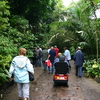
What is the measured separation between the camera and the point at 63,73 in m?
6.27

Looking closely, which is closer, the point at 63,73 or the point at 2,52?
the point at 2,52

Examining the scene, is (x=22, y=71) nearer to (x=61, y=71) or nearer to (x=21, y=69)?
(x=21, y=69)

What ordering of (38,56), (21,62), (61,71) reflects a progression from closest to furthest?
1. (21,62)
2. (61,71)
3. (38,56)

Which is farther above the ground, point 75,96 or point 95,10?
point 95,10

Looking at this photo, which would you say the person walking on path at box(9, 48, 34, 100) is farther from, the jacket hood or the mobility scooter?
the mobility scooter

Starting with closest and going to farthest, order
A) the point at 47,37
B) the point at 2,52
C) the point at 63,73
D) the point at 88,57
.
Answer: the point at 2,52
the point at 63,73
the point at 88,57
the point at 47,37

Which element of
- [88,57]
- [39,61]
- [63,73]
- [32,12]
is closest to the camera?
[63,73]

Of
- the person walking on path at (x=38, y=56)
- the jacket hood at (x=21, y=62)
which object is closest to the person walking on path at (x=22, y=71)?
the jacket hood at (x=21, y=62)

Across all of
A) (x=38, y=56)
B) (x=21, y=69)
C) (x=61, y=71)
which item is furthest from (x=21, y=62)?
(x=38, y=56)

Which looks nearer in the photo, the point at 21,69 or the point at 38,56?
the point at 21,69

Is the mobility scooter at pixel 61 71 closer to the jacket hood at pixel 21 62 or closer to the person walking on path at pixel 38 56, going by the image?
the jacket hood at pixel 21 62

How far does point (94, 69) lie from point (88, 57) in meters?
2.40

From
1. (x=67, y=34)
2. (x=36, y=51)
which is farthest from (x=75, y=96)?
(x=67, y=34)

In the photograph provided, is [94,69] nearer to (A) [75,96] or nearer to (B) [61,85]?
(B) [61,85]
